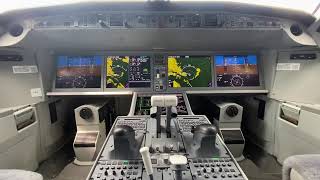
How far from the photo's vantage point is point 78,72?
8.06 ft

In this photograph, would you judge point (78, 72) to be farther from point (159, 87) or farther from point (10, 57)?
point (159, 87)

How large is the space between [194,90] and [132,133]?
1.40 meters

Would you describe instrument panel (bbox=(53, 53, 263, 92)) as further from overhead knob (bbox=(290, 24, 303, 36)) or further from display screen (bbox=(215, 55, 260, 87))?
overhead knob (bbox=(290, 24, 303, 36))

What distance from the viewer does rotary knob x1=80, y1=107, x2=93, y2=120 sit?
2.25 meters

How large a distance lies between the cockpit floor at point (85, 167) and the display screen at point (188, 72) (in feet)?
2.89

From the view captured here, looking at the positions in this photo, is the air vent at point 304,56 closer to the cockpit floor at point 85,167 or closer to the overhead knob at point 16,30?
the cockpit floor at point 85,167

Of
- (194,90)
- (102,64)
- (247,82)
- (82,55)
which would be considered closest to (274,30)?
(247,82)

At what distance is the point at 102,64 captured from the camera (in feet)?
8.07

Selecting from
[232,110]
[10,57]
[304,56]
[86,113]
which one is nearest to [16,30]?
[10,57]

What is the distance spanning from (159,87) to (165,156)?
4.56 ft

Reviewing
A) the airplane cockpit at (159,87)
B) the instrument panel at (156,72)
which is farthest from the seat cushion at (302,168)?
the instrument panel at (156,72)

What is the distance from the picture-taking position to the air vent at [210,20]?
5.72 feet

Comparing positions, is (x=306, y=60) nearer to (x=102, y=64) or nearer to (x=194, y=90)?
(x=194, y=90)

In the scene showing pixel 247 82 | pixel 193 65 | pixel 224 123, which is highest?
pixel 193 65
